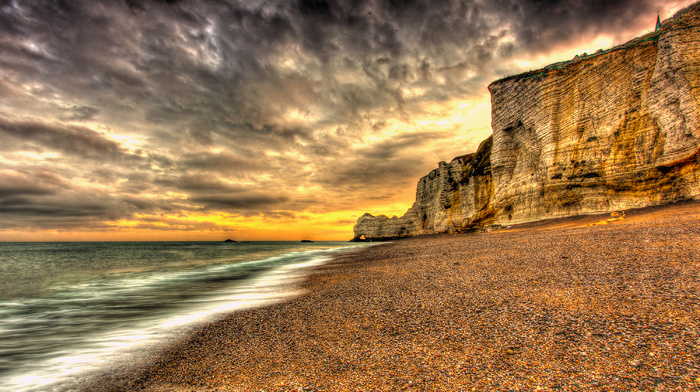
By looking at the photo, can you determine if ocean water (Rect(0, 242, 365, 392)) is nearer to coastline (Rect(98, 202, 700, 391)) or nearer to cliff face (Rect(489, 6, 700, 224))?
coastline (Rect(98, 202, 700, 391))

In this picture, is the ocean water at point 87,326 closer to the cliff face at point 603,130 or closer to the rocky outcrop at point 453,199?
the cliff face at point 603,130

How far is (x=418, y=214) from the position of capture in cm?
6450

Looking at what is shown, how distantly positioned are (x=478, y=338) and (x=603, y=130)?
20.7 meters

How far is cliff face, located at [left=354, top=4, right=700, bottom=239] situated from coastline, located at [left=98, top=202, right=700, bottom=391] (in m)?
12.2

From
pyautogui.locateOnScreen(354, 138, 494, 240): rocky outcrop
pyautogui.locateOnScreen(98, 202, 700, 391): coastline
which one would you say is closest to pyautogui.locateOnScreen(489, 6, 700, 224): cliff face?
pyautogui.locateOnScreen(354, 138, 494, 240): rocky outcrop

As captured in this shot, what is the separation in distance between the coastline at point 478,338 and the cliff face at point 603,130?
40.0 ft

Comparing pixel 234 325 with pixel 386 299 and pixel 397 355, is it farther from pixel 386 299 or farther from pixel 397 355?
pixel 397 355

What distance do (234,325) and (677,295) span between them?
6733 millimetres

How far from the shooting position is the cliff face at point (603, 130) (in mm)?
13719

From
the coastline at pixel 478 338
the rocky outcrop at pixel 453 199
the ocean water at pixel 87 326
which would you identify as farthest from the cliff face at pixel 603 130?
the ocean water at pixel 87 326

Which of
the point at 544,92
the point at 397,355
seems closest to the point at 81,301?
the point at 397,355

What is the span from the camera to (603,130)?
17016 mm

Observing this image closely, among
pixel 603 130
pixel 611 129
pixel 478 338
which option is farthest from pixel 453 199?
pixel 478 338

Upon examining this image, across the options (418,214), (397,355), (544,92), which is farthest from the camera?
(418,214)
